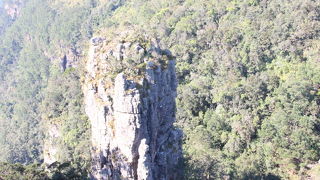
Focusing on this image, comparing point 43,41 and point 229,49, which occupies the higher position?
point 43,41

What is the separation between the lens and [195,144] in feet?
147

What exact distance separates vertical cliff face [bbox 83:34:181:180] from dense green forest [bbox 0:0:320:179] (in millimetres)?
3351

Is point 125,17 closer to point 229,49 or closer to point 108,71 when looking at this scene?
point 229,49

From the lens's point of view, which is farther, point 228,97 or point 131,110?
point 228,97

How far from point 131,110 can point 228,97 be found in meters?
26.6

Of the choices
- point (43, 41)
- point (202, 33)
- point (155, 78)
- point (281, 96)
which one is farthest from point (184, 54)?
point (43, 41)

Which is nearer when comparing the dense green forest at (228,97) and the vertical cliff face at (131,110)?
the vertical cliff face at (131,110)

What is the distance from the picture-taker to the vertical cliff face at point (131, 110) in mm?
26766

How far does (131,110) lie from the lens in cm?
2647

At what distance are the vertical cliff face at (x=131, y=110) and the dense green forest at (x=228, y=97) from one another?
11.0ft

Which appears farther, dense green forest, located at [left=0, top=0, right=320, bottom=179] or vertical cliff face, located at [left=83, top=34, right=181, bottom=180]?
dense green forest, located at [left=0, top=0, right=320, bottom=179]

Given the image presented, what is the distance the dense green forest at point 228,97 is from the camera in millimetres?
39656

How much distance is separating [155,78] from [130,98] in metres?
2.99

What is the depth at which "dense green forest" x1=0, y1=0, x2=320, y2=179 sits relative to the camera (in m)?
39.7
